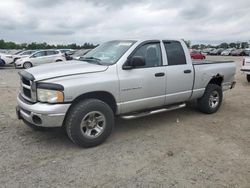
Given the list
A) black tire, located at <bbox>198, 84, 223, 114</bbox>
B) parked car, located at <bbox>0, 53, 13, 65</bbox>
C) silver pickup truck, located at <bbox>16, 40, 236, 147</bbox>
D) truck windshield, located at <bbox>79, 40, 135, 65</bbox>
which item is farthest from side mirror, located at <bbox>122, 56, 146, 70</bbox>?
parked car, located at <bbox>0, 53, 13, 65</bbox>

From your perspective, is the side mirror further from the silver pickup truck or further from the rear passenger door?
the rear passenger door

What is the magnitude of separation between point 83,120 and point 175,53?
2.60 meters

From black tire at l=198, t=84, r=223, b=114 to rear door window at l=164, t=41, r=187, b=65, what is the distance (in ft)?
3.80

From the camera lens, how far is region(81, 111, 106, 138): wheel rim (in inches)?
177

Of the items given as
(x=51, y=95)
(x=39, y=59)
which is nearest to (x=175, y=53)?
(x=51, y=95)

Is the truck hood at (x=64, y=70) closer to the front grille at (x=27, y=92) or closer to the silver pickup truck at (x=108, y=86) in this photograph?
the silver pickup truck at (x=108, y=86)

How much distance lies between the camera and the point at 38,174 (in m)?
3.69

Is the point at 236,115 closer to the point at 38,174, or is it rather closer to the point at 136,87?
the point at 136,87

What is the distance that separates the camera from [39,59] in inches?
872

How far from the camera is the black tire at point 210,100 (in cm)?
661

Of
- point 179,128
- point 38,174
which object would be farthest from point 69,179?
point 179,128

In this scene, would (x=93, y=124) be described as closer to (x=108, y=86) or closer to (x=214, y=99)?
(x=108, y=86)

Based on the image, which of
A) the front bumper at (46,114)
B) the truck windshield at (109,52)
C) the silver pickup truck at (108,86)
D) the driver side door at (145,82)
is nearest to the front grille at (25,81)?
the silver pickup truck at (108,86)

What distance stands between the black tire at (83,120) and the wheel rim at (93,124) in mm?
17
